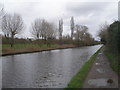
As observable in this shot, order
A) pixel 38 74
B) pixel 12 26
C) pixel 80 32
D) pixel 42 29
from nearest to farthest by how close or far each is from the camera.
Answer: pixel 38 74, pixel 12 26, pixel 42 29, pixel 80 32

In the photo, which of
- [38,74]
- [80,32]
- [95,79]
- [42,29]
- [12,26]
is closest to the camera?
[95,79]

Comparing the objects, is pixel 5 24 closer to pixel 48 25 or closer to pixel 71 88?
pixel 48 25

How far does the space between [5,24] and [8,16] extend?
10.3 ft

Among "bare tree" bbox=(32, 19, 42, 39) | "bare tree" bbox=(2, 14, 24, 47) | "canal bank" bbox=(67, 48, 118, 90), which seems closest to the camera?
"canal bank" bbox=(67, 48, 118, 90)

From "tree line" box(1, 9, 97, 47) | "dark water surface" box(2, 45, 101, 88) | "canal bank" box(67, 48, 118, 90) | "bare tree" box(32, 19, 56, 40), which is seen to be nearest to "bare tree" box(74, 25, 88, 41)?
"tree line" box(1, 9, 97, 47)

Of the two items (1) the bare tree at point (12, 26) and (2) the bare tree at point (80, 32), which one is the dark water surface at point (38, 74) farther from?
(2) the bare tree at point (80, 32)

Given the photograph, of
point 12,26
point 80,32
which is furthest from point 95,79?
point 80,32

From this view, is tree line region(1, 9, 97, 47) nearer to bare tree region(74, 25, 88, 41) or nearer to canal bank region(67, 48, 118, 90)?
bare tree region(74, 25, 88, 41)

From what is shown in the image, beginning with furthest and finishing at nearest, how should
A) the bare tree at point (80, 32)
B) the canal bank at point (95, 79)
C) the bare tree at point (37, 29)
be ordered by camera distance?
the bare tree at point (80, 32) → the bare tree at point (37, 29) → the canal bank at point (95, 79)

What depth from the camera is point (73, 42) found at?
8500 cm

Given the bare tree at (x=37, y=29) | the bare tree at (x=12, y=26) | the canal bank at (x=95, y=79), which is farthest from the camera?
the bare tree at (x=37, y=29)

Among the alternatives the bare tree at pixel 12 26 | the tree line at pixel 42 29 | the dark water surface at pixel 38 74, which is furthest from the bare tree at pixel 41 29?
the dark water surface at pixel 38 74

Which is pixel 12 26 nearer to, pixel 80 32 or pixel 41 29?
pixel 41 29

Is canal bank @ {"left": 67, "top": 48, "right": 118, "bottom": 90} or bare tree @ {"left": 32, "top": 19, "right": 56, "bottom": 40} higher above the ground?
bare tree @ {"left": 32, "top": 19, "right": 56, "bottom": 40}
